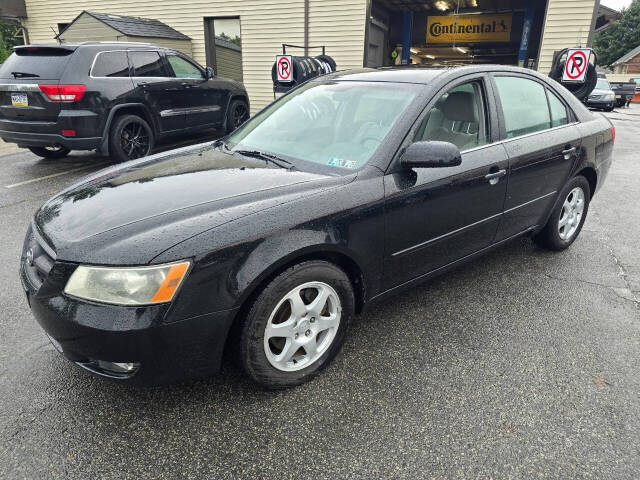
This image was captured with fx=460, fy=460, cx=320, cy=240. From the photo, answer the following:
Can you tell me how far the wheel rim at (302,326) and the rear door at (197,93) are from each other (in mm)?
6353

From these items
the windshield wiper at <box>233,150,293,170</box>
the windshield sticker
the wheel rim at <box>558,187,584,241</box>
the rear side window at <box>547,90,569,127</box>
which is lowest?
the wheel rim at <box>558,187,584,241</box>

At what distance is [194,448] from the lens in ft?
6.37

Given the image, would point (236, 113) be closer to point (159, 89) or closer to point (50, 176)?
point (159, 89)

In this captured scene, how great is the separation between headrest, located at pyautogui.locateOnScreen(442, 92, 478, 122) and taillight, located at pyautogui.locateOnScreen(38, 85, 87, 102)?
524 centimetres

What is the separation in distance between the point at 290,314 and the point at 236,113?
763cm

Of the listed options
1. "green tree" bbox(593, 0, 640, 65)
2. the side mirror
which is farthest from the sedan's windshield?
"green tree" bbox(593, 0, 640, 65)

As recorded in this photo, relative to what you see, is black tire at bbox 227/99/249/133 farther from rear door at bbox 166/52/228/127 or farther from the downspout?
the downspout

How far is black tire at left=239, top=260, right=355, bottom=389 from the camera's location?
203 cm

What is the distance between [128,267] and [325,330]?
1.05m

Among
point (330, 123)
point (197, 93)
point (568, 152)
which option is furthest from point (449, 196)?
point (197, 93)

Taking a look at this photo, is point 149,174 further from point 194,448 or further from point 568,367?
point 568,367

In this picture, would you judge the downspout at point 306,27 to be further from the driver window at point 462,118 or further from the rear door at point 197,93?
the driver window at point 462,118

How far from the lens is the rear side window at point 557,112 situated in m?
3.65

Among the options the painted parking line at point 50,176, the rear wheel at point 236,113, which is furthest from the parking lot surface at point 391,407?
the rear wheel at point 236,113
